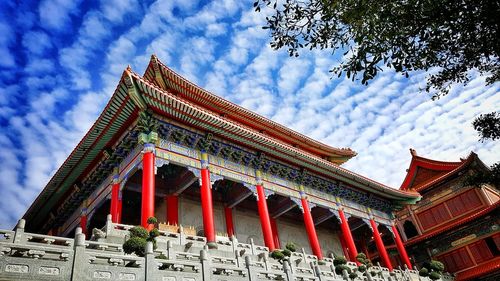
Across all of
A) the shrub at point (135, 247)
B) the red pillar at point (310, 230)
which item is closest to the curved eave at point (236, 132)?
the red pillar at point (310, 230)

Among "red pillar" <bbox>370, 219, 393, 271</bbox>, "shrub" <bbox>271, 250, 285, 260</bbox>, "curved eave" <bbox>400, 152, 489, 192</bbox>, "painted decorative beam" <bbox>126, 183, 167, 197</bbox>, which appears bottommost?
"shrub" <bbox>271, 250, 285, 260</bbox>

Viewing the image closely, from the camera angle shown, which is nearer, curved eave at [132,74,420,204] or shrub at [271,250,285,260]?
curved eave at [132,74,420,204]

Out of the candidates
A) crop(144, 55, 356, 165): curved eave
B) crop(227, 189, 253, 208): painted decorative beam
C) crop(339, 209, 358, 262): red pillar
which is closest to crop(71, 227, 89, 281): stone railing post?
crop(227, 189, 253, 208): painted decorative beam

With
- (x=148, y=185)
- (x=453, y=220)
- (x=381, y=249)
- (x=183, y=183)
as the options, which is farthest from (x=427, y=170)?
(x=148, y=185)

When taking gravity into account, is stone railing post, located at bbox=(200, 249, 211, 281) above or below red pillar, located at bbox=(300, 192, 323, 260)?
below

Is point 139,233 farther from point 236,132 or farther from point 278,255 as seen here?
point 236,132

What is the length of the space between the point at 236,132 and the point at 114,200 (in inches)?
217

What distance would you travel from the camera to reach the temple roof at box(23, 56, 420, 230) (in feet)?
41.1

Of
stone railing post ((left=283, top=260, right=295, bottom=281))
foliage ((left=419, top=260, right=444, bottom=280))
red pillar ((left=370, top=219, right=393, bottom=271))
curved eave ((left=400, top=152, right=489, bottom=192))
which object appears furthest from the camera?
curved eave ((left=400, top=152, right=489, bottom=192))

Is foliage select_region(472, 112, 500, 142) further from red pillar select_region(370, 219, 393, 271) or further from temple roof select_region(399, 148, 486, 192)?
temple roof select_region(399, 148, 486, 192)

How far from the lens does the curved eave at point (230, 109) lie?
17.2 m

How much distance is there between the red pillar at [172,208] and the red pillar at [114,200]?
2.48 m

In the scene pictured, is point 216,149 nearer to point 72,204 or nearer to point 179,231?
point 179,231

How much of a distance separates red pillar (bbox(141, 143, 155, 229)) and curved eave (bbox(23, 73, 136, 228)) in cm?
168
